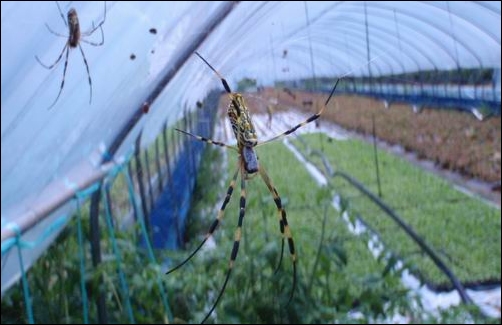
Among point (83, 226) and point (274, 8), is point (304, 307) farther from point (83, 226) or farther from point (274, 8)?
point (274, 8)

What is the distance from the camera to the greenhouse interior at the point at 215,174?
3.52 feet

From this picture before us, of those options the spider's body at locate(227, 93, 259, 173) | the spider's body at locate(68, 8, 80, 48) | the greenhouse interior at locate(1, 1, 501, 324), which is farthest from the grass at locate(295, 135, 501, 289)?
the spider's body at locate(227, 93, 259, 173)

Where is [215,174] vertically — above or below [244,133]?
below

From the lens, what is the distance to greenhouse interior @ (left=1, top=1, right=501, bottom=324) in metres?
1.07

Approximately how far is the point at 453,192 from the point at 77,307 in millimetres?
5852

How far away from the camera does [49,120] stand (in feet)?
4.43

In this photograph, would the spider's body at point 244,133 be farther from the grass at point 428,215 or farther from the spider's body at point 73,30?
the grass at point 428,215

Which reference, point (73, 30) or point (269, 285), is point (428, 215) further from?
point (73, 30)

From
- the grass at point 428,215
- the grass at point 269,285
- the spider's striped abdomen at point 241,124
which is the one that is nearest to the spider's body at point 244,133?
the spider's striped abdomen at point 241,124

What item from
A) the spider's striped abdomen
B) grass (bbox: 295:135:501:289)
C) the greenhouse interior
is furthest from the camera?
grass (bbox: 295:135:501:289)

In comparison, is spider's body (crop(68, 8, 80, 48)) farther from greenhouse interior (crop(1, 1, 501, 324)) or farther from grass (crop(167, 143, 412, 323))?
grass (crop(167, 143, 412, 323))

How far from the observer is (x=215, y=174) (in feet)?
17.1

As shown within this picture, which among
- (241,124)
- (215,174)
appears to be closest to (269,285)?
(215,174)

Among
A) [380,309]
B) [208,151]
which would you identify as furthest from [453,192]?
[380,309]
